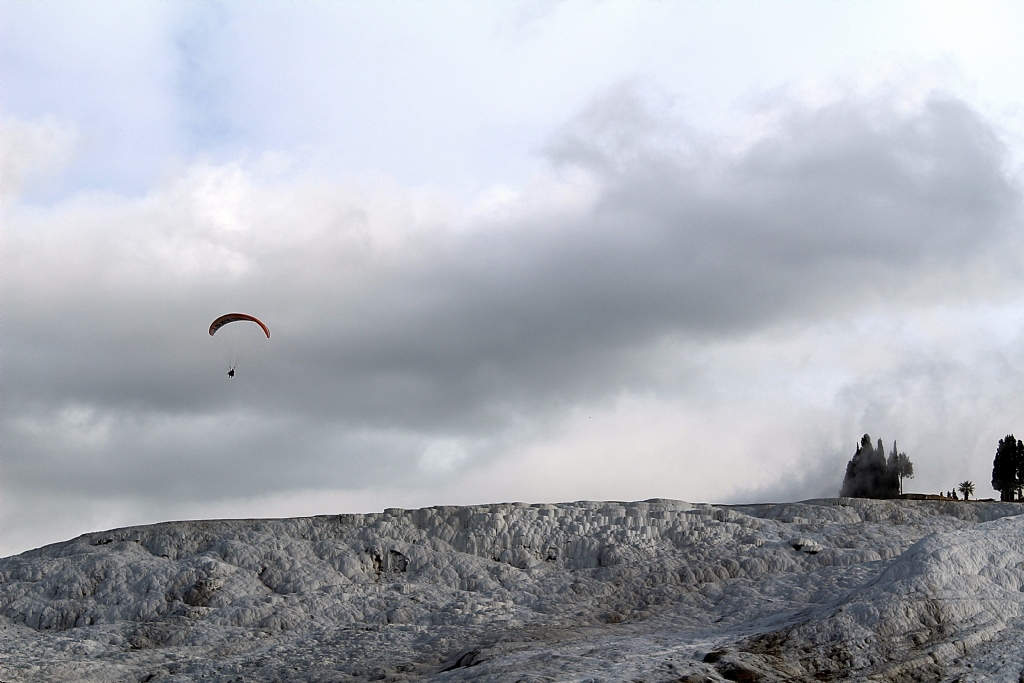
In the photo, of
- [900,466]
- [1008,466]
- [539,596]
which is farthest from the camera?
[900,466]

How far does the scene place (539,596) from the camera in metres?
39.8

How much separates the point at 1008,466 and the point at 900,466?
21364 mm

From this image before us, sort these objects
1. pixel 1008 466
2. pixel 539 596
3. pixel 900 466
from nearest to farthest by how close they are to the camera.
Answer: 1. pixel 539 596
2. pixel 1008 466
3. pixel 900 466

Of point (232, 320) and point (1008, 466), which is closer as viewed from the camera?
point (232, 320)

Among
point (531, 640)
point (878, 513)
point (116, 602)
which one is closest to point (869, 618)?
point (531, 640)

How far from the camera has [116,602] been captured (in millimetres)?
39625

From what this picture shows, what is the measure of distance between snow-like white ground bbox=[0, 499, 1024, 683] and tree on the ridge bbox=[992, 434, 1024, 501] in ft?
162

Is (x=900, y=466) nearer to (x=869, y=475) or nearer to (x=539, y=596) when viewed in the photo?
(x=869, y=475)

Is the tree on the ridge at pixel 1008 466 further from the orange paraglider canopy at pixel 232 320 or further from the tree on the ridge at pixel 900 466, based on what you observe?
the orange paraglider canopy at pixel 232 320

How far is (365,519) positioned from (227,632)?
8.82 metres

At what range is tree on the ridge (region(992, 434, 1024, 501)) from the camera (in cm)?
8933

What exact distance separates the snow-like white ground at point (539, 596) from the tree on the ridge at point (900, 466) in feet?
225

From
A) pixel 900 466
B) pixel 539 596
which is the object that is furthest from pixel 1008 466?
pixel 539 596

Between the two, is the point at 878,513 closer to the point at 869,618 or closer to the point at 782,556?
the point at 782,556
